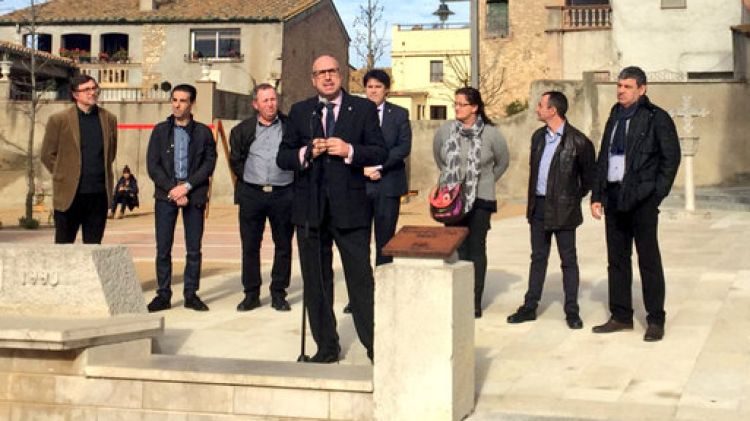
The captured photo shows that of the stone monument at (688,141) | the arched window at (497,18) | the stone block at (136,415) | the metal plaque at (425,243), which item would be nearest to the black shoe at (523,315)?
the metal plaque at (425,243)

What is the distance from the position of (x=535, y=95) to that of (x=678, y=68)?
9.47 metres

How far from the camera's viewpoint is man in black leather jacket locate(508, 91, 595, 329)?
7.44 meters

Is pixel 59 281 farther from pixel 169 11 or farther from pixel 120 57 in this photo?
pixel 169 11

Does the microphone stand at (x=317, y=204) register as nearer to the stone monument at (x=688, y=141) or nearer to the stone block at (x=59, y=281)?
the stone block at (x=59, y=281)

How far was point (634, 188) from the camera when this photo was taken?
6734 millimetres


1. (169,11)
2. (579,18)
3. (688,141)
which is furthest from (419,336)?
(169,11)

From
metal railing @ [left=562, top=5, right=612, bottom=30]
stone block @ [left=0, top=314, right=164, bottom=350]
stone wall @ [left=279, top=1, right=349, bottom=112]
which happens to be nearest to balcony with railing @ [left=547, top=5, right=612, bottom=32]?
metal railing @ [left=562, top=5, right=612, bottom=30]

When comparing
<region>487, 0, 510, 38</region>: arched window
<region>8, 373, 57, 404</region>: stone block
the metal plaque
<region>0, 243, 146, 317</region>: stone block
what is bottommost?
<region>8, 373, 57, 404</region>: stone block

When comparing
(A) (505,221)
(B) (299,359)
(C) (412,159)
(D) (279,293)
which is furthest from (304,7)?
(B) (299,359)

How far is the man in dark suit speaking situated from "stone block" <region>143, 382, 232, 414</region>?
97 cm

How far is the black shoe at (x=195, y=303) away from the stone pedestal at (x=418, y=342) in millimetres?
3689

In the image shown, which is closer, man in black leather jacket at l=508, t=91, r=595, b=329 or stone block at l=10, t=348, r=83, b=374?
stone block at l=10, t=348, r=83, b=374

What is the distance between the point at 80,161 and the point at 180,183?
0.88m

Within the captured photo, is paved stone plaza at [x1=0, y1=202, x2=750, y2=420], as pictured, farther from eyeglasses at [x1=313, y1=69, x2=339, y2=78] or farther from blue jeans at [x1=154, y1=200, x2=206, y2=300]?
eyeglasses at [x1=313, y1=69, x2=339, y2=78]
